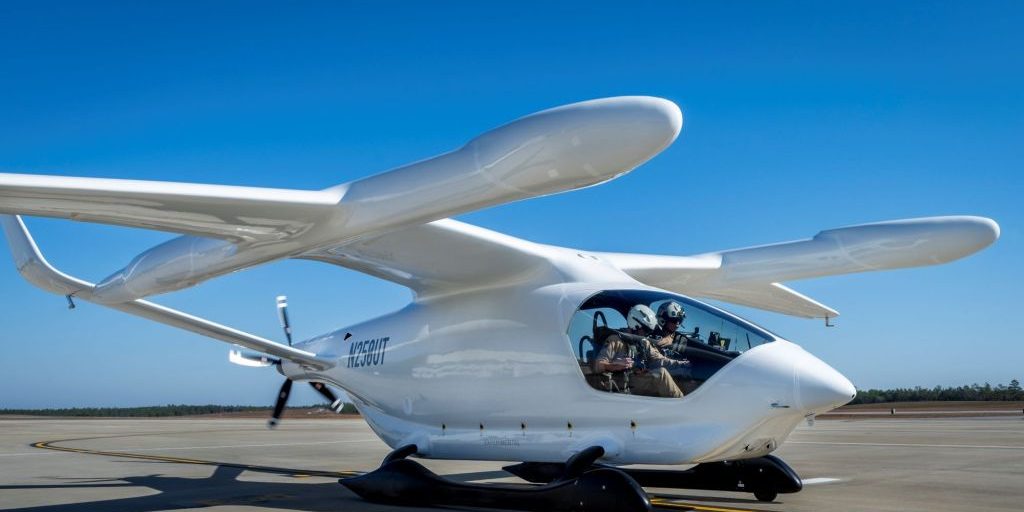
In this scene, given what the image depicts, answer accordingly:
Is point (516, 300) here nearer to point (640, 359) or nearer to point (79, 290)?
point (640, 359)

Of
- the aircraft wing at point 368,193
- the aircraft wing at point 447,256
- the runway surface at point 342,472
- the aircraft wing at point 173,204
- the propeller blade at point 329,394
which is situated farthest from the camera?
the propeller blade at point 329,394

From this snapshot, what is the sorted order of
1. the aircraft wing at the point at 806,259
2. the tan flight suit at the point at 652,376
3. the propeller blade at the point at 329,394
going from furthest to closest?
the propeller blade at the point at 329,394 → the aircraft wing at the point at 806,259 → the tan flight suit at the point at 652,376

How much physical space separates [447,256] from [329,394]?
450 cm

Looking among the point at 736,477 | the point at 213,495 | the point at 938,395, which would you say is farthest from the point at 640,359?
the point at 938,395

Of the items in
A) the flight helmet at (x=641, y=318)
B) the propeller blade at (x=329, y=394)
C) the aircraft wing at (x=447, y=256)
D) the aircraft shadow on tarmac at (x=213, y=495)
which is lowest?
the aircraft shadow on tarmac at (x=213, y=495)

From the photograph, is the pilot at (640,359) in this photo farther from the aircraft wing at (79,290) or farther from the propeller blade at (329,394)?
the propeller blade at (329,394)

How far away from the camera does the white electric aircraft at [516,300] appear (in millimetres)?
7195

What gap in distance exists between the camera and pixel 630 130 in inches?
260

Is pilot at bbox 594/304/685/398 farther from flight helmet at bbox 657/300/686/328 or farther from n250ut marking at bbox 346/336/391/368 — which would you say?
n250ut marking at bbox 346/336/391/368

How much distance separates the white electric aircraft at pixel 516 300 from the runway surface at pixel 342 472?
2.98 ft

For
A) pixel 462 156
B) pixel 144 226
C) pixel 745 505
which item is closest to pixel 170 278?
pixel 144 226

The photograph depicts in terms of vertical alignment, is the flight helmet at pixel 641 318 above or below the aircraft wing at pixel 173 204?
below

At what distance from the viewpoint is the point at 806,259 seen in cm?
1195

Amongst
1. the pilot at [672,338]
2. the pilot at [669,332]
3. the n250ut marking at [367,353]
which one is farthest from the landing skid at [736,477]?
the n250ut marking at [367,353]
